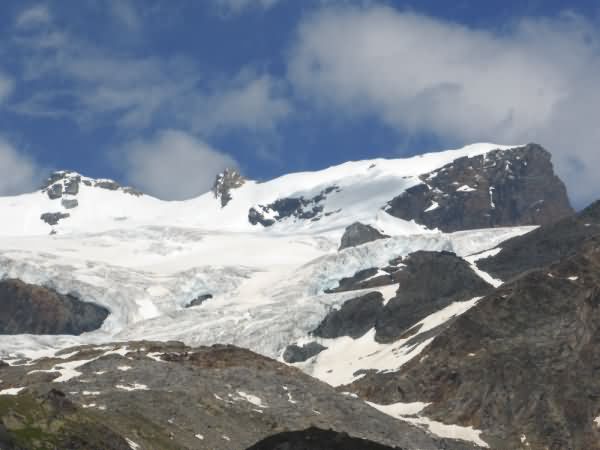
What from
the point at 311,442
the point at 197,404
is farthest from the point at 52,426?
the point at 311,442

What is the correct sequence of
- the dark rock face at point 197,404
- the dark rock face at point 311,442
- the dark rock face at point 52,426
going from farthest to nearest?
the dark rock face at point 197,404 → the dark rock face at point 52,426 → the dark rock face at point 311,442

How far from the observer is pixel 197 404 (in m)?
161

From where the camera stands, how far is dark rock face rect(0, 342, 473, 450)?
144000mm

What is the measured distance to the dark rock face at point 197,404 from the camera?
472ft

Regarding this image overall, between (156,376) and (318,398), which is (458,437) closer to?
(318,398)

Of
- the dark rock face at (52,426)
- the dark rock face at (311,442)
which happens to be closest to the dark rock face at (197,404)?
the dark rock face at (52,426)

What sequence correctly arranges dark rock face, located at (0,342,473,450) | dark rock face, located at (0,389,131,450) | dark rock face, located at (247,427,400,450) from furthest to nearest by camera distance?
dark rock face, located at (0,342,473,450) → dark rock face, located at (0,389,131,450) → dark rock face, located at (247,427,400,450)

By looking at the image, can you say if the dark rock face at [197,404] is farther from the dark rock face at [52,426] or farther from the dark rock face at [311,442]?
the dark rock face at [311,442]

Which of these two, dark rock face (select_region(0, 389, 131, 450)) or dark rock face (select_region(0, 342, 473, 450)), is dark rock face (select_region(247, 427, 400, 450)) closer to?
dark rock face (select_region(0, 389, 131, 450))

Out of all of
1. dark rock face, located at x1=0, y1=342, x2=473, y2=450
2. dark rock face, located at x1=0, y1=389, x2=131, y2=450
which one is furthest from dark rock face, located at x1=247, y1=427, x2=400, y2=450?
dark rock face, located at x1=0, y1=342, x2=473, y2=450

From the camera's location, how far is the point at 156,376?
180500 millimetres

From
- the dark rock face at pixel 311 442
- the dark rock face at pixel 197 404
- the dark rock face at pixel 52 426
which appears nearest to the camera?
the dark rock face at pixel 311 442

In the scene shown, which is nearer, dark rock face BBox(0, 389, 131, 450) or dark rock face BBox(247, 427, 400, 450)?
dark rock face BBox(247, 427, 400, 450)

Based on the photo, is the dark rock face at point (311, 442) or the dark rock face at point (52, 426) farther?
the dark rock face at point (52, 426)
